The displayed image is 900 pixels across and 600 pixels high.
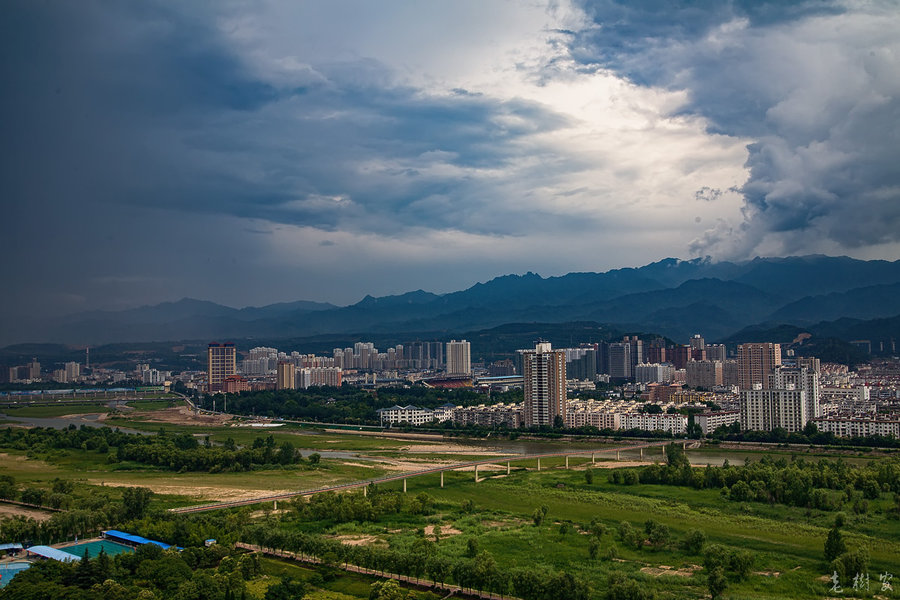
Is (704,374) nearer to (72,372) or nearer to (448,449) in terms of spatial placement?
(448,449)

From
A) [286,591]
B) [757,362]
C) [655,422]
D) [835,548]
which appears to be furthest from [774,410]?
[286,591]

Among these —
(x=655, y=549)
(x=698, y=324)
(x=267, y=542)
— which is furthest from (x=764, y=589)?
(x=698, y=324)

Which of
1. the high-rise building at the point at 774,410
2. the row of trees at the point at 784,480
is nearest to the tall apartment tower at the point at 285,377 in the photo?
the high-rise building at the point at 774,410

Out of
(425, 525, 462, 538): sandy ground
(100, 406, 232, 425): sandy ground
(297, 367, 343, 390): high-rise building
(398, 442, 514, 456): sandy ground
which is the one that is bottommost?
(398, 442, 514, 456): sandy ground

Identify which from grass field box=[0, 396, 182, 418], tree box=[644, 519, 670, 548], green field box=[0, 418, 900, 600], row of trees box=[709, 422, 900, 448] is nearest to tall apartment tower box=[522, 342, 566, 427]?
row of trees box=[709, 422, 900, 448]

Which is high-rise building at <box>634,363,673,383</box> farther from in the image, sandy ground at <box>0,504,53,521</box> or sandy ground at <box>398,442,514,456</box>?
sandy ground at <box>0,504,53,521</box>

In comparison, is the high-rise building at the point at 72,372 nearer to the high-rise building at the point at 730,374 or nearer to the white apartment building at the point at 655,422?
the high-rise building at the point at 730,374
